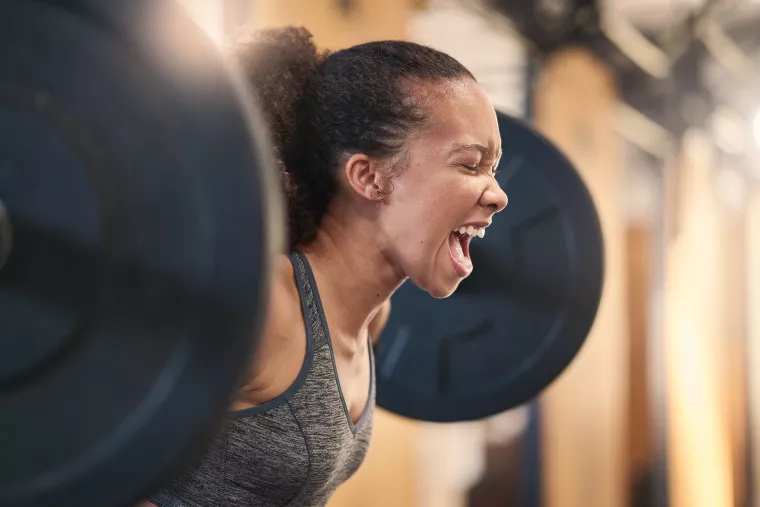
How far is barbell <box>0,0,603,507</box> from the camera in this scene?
55 cm

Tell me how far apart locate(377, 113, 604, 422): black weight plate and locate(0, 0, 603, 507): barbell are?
75 centimetres

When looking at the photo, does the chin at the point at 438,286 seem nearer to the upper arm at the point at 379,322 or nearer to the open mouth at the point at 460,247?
the open mouth at the point at 460,247

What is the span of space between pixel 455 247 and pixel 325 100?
24 centimetres

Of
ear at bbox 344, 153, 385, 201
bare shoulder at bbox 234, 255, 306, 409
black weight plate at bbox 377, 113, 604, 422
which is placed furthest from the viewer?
black weight plate at bbox 377, 113, 604, 422

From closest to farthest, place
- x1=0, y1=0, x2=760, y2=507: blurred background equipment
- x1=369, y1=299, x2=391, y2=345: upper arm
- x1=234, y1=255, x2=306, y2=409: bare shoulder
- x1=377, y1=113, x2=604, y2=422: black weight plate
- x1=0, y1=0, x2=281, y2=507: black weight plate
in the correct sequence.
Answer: x1=0, y1=0, x2=281, y2=507: black weight plate → x1=234, y1=255, x2=306, y2=409: bare shoulder → x1=377, y1=113, x2=604, y2=422: black weight plate → x1=369, y1=299, x2=391, y2=345: upper arm → x1=0, y1=0, x2=760, y2=507: blurred background equipment

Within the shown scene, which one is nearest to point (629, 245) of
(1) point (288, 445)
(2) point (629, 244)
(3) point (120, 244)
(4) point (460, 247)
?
(2) point (629, 244)

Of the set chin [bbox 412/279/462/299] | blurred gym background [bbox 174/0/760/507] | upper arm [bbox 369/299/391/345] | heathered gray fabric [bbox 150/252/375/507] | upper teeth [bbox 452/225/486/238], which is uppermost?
blurred gym background [bbox 174/0/760/507]

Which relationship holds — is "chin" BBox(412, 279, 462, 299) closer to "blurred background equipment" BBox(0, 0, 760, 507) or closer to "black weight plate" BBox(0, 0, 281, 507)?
"black weight plate" BBox(0, 0, 281, 507)

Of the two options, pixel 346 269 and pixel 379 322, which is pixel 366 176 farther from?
pixel 379 322

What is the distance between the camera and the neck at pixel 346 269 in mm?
1091

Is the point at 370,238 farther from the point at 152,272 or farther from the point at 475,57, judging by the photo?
the point at 475,57

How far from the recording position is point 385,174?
3.41ft

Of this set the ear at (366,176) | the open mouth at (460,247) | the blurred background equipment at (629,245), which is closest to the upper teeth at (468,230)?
the open mouth at (460,247)

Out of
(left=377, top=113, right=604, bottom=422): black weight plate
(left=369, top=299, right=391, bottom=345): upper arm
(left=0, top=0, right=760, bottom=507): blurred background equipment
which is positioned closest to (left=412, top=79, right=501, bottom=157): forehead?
(left=377, top=113, right=604, bottom=422): black weight plate
